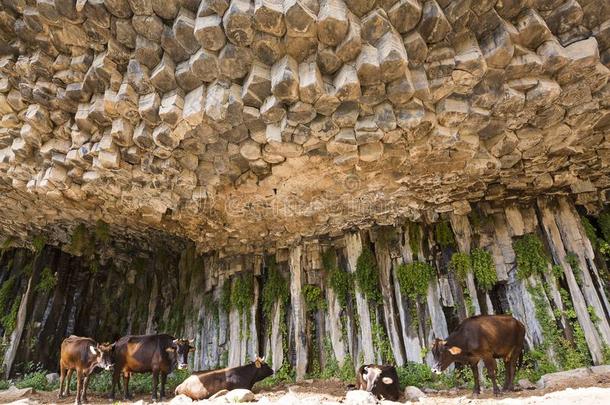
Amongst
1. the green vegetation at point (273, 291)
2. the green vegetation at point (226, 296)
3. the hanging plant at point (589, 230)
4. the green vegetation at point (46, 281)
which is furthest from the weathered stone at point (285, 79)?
the green vegetation at point (46, 281)

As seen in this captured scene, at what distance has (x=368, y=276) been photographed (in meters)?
9.30

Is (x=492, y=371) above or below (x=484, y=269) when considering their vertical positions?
below

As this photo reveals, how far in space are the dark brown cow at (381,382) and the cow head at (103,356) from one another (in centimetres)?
434

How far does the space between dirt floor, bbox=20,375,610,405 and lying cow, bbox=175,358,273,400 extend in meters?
0.44

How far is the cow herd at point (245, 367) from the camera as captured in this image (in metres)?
6.41

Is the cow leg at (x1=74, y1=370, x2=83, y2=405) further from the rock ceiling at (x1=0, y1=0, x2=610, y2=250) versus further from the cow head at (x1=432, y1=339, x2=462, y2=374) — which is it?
the cow head at (x1=432, y1=339, x2=462, y2=374)

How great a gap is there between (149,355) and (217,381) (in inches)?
51.5

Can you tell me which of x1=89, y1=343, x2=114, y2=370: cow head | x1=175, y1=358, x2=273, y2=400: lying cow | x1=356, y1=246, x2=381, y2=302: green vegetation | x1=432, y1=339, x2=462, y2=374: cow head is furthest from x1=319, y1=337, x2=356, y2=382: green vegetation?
x1=89, y1=343, x2=114, y2=370: cow head

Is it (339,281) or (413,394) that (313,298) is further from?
(413,394)

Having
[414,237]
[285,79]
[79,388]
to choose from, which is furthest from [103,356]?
[414,237]

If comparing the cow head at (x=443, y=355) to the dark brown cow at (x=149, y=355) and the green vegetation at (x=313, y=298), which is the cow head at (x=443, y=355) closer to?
the green vegetation at (x=313, y=298)

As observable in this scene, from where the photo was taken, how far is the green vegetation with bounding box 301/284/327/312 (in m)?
9.77

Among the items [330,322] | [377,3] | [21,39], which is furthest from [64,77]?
[330,322]

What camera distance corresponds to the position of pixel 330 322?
9.43m
